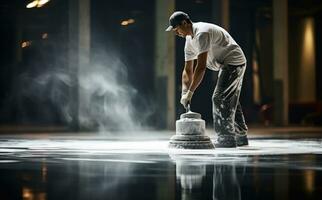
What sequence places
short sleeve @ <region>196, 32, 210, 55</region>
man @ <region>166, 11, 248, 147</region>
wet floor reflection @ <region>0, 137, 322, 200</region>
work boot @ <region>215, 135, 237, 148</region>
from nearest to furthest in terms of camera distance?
1. wet floor reflection @ <region>0, 137, 322, 200</region>
2. short sleeve @ <region>196, 32, 210, 55</region>
3. man @ <region>166, 11, 248, 147</region>
4. work boot @ <region>215, 135, 237, 148</region>

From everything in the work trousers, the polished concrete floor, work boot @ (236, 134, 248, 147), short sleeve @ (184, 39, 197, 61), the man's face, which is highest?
the man's face

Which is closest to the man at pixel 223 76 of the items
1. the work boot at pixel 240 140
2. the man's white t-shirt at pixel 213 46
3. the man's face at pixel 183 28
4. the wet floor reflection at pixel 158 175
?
the man's white t-shirt at pixel 213 46

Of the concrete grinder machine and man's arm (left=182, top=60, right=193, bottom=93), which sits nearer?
the concrete grinder machine

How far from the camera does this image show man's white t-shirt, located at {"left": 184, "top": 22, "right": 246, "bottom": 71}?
762 cm

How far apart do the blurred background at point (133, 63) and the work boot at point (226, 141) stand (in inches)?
262

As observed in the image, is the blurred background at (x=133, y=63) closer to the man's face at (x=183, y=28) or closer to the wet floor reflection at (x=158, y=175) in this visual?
the man's face at (x=183, y=28)

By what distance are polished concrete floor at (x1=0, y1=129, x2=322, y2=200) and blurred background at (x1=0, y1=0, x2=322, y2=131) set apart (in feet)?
23.0

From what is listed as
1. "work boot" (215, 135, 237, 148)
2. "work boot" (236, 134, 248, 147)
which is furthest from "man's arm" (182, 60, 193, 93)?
"work boot" (236, 134, 248, 147)

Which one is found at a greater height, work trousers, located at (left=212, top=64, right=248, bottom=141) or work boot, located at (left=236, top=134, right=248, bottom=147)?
work trousers, located at (left=212, top=64, right=248, bottom=141)


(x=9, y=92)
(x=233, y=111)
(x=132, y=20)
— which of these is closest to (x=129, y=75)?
(x=132, y=20)

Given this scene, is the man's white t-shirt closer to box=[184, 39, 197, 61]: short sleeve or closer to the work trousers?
box=[184, 39, 197, 61]: short sleeve

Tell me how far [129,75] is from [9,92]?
11.5ft

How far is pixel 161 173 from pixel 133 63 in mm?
13480

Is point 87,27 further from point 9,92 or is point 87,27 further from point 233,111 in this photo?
point 233,111
